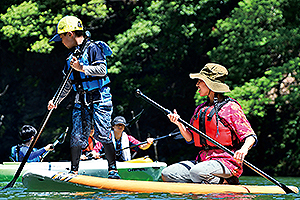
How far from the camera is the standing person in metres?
5.23

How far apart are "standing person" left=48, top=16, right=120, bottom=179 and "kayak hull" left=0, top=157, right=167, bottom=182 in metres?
2.51

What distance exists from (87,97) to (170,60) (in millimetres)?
9601

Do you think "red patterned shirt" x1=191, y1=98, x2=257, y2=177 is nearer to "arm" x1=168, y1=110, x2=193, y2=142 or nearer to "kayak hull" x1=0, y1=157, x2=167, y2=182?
"arm" x1=168, y1=110, x2=193, y2=142

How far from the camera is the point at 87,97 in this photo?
17.2 ft

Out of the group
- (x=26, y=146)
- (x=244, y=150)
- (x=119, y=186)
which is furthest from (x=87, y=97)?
(x=26, y=146)

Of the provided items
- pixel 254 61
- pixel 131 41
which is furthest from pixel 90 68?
pixel 131 41

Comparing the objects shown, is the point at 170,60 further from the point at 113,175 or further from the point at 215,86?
the point at 215,86

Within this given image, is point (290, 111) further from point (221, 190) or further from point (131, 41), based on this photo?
point (221, 190)

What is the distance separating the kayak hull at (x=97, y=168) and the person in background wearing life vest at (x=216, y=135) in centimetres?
309

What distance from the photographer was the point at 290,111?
40.7 feet

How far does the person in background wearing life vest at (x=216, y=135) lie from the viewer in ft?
14.9

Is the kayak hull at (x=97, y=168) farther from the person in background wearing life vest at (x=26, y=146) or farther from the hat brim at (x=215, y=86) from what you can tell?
the hat brim at (x=215, y=86)

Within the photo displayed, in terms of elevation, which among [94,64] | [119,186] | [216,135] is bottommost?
[119,186]

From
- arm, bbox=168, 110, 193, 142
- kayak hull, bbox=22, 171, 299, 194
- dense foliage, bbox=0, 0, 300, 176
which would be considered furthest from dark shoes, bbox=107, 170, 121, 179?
dense foliage, bbox=0, 0, 300, 176
